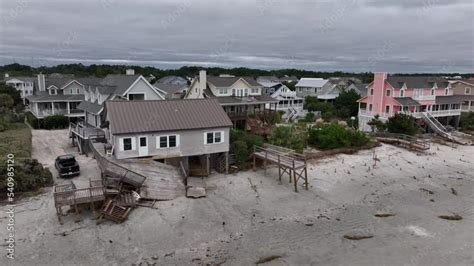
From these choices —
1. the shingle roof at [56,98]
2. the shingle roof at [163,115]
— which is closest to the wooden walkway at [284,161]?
the shingle roof at [163,115]

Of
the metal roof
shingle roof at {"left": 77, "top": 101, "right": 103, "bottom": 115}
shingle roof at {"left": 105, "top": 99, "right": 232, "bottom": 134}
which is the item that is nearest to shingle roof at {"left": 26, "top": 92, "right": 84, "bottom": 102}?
shingle roof at {"left": 77, "top": 101, "right": 103, "bottom": 115}

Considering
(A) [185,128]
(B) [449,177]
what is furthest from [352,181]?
(A) [185,128]

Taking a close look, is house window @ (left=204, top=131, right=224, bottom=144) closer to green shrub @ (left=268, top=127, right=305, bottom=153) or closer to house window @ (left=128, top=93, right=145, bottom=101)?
green shrub @ (left=268, top=127, right=305, bottom=153)

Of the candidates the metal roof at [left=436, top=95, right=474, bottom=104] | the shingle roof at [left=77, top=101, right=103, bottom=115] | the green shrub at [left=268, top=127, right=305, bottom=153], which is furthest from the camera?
the metal roof at [left=436, top=95, right=474, bottom=104]

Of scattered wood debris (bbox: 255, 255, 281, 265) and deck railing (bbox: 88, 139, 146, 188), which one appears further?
deck railing (bbox: 88, 139, 146, 188)

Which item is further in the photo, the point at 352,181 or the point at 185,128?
the point at 352,181

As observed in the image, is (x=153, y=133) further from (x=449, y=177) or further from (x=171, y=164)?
(x=449, y=177)

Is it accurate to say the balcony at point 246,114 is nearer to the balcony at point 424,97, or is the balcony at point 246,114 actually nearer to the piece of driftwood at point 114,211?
the balcony at point 424,97
